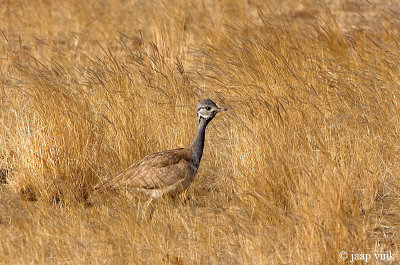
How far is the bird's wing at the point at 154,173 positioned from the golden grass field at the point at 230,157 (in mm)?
133

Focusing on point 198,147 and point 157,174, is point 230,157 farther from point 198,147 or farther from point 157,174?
point 157,174

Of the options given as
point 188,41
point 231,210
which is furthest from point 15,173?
point 188,41

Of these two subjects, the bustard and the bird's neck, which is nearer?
the bustard

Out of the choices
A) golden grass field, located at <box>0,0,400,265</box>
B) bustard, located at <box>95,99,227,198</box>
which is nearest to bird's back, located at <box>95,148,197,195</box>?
bustard, located at <box>95,99,227,198</box>

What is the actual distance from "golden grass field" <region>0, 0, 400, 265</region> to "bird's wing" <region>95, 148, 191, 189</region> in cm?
13

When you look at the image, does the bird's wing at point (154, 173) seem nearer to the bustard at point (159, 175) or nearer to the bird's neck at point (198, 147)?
the bustard at point (159, 175)

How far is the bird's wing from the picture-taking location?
5.72 meters

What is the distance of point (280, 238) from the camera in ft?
16.0

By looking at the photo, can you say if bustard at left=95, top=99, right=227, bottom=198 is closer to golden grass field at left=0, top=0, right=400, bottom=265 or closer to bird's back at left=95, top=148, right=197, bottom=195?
bird's back at left=95, top=148, right=197, bottom=195

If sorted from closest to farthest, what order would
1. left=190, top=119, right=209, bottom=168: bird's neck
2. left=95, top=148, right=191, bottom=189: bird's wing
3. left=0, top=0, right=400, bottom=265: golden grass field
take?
left=0, top=0, right=400, bottom=265: golden grass field → left=95, top=148, right=191, bottom=189: bird's wing → left=190, top=119, right=209, bottom=168: bird's neck

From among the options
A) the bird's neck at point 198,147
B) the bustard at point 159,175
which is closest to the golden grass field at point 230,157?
the bustard at point 159,175

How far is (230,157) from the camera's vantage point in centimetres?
646

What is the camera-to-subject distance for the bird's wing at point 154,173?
225 inches

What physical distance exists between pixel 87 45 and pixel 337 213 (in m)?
7.66
